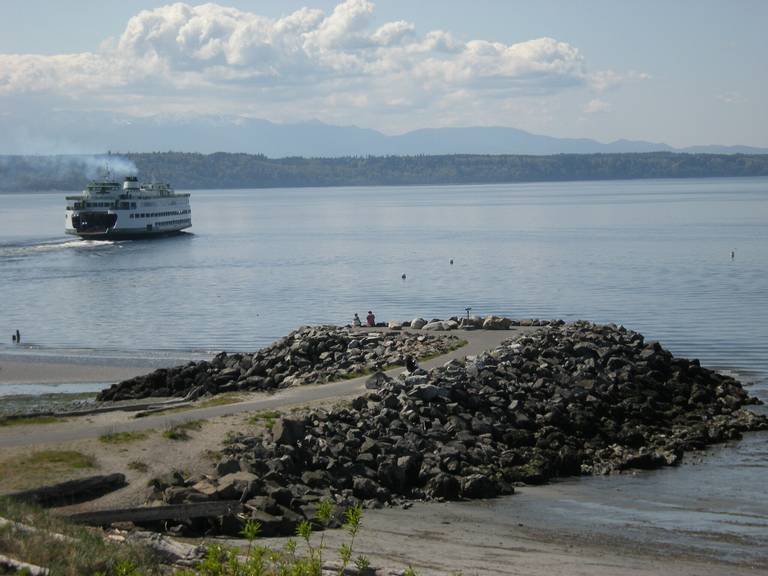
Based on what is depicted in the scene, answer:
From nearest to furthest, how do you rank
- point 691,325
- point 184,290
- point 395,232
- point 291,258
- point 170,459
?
point 170,459 < point 691,325 < point 184,290 < point 291,258 < point 395,232

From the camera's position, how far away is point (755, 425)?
93.5 feet

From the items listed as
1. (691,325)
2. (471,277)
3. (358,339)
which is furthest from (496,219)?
(358,339)

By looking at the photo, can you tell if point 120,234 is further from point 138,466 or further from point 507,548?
point 507,548

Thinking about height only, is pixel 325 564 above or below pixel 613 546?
above

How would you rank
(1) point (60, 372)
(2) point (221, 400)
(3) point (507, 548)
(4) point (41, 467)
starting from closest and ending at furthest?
(3) point (507, 548), (4) point (41, 467), (2) point (221, 400), (1) point (60, 372)

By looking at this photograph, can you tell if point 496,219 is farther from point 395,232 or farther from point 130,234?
point 130,234

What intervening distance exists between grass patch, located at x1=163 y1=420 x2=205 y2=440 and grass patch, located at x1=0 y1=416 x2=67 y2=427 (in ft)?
10.6

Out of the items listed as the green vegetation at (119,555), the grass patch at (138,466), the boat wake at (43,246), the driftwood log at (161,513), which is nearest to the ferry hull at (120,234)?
the boat wake at (43,246)

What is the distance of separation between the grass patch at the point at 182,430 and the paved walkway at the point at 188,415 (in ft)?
1.09

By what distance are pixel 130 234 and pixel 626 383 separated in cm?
9414

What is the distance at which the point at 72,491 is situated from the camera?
61.6 feet

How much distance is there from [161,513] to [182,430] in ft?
16.3

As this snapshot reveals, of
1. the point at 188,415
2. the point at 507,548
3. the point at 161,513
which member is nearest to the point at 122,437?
the point at 188,415

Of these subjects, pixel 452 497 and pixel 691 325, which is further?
pixel 691 325
